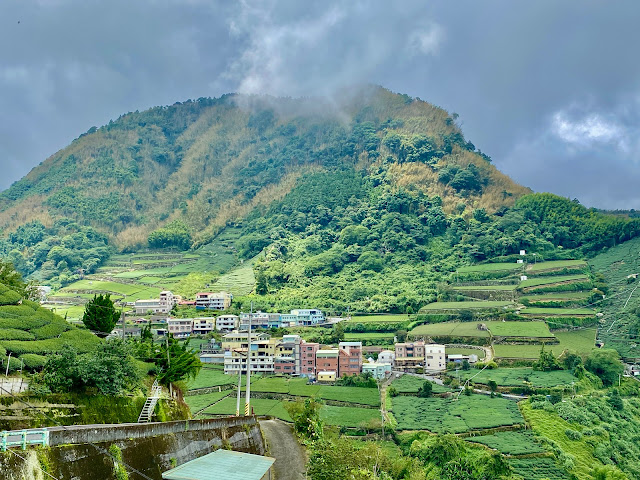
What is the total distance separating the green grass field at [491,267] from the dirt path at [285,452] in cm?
4110

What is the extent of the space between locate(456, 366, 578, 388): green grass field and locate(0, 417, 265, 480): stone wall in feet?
86.8

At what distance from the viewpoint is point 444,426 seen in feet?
110

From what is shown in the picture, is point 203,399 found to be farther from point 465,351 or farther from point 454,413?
point 465,351

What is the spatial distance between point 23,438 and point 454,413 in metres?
29.7

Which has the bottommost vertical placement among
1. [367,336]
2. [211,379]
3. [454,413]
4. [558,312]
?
[454,413]

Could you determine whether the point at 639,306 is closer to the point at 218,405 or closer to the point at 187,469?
the point at 218,405

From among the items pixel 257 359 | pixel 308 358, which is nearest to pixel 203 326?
pixel 257 359

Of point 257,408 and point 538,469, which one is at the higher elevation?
point 257,408

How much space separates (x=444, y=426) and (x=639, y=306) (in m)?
23.4

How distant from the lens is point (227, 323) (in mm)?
56125

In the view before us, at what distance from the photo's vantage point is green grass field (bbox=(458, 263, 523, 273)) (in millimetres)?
61375

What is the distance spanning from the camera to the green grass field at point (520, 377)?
129ft

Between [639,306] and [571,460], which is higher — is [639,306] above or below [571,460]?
above

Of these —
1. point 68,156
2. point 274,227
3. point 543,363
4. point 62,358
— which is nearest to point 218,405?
point 543,363
